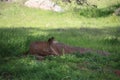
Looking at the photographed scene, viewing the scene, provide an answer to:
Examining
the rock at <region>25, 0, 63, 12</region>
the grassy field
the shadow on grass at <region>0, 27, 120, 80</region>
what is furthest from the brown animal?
the rock at <region>25, 0, 63, 12</region>

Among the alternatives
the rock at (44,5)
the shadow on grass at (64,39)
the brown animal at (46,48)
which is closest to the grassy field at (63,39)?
the shadow on grass at (64,39)

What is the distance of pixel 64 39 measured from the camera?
592 inches

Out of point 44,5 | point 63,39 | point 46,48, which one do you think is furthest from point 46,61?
point 44,5

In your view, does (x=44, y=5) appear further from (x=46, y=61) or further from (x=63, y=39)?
(x=46, y=61)

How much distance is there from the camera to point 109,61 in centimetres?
1090

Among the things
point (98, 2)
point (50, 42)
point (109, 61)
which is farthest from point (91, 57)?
point (98, 2)

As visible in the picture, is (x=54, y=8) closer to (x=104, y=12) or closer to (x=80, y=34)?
(x=104, y=12)

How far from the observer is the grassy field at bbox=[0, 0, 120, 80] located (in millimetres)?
8789

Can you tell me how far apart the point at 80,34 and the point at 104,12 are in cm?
843

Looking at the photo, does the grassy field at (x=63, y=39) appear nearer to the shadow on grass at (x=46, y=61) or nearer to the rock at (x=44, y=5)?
the shadow on grass at (x=46, y=61)

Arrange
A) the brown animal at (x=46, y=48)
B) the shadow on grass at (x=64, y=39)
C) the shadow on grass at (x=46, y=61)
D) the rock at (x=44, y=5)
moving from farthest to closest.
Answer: the rock at (x=44, y=5) < the shadow on grass at (x=64, y=39) < the brown animal at (x=46, y=48) < the shadow on grass at (x=46, y=61)

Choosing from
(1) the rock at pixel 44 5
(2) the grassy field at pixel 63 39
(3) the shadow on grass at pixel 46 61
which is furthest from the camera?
(1) the rock at pixel 44 5

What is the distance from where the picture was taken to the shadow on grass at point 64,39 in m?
11.9

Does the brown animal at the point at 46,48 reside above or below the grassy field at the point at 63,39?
above
